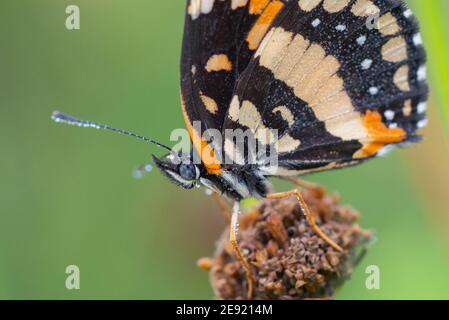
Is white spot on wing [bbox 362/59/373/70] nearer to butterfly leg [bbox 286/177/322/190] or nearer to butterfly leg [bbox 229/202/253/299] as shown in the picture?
butterfly leg [bbox 286/177/322/190]

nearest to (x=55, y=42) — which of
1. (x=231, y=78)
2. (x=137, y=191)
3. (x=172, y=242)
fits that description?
(x=137, y=191)

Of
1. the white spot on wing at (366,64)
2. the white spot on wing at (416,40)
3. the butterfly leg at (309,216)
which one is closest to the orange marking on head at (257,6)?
the white spot on wing at (366,64)

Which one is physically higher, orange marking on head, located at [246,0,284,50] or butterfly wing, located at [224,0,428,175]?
orange marking on head, located at [246,0,284,50]

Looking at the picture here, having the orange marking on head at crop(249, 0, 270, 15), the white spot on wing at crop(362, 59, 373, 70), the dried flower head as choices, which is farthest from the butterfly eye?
the white spot on wing at crop(362, 59, 373, 70)

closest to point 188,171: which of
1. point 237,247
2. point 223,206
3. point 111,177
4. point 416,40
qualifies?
point 237,247

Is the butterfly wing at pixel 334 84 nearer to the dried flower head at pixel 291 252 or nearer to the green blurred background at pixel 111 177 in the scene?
the dried flower head at pixel 291 252

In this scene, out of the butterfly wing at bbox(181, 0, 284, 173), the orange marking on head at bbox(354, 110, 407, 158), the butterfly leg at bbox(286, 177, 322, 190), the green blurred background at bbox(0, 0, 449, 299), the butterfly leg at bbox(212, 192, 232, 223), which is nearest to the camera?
the butterfly wing at bbox(181, 0, 284, 173)

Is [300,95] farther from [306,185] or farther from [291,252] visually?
[291,252]
